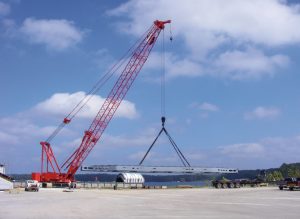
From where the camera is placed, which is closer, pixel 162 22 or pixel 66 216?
pixel 66 216

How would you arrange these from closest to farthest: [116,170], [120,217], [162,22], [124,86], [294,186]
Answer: [120,217], [294,186], [162,22], [124,86], [116,170]

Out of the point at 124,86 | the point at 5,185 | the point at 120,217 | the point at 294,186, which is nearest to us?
the point at 120,217

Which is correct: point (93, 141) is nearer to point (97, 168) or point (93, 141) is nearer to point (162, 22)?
point (97, 168)

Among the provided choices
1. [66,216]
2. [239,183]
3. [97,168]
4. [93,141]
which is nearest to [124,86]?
[93,141]

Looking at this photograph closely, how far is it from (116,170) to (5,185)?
3738 centimetres

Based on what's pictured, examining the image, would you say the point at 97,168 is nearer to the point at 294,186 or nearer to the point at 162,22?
the point at 162,22

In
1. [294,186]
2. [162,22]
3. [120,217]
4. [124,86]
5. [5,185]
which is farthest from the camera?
[124,86]

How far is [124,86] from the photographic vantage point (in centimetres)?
11356

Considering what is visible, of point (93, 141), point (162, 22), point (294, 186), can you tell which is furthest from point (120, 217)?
point (93, 141)

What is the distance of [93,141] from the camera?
4631 inches

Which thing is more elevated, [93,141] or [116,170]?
[93,141]

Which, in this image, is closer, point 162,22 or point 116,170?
point 162,22

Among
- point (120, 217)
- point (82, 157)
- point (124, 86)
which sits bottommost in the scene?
point (120, 217)

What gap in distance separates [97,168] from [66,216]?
9330cm
